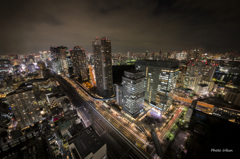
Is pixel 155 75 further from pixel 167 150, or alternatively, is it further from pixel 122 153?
pixel 122 153

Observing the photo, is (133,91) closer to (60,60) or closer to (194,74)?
(194,74)

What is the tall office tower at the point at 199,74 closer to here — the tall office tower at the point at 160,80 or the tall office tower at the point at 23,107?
the tall office tower at the point at 160,80

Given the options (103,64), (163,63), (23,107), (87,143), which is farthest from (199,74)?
(23,107)

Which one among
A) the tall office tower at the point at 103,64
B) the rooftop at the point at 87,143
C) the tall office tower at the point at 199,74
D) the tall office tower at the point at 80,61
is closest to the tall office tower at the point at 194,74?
the tall office tower at the point at 199,74

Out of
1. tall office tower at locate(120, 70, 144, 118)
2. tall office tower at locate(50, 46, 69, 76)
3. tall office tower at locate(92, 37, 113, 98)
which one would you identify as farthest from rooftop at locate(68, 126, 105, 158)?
tall office tower at locate(50, 46, 69, 76)

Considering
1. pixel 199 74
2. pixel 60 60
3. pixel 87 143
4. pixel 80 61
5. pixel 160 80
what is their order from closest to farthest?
pixel 87 143, pixel 160 80, pixel 199 74, pixel 80 61, pixel 60 60
